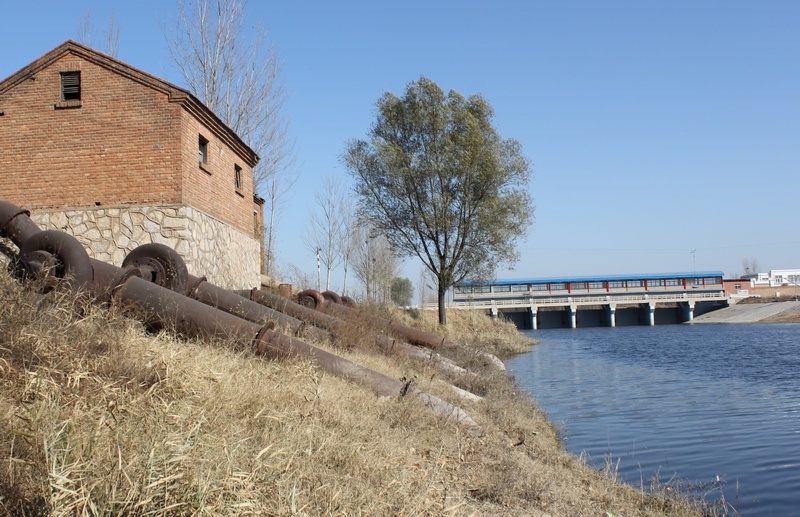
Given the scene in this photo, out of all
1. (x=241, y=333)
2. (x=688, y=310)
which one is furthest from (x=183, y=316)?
(x=688, y=310)

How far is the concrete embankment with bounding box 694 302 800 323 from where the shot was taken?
6550 cm

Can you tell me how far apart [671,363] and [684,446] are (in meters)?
16.0

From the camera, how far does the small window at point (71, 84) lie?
15188 mm

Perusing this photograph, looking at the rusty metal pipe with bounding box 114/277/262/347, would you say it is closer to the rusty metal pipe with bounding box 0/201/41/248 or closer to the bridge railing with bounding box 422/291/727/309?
the rusty metal pipe with bounding box 0/201/41/248

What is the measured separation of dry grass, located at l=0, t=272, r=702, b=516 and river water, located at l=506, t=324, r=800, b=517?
1832 millimetres

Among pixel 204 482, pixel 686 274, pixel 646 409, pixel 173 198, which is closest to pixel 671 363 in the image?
pixel 646 409

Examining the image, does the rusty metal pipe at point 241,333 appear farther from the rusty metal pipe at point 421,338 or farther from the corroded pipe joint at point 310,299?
the corroded pipe joint at point 310,299

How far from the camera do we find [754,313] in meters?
69.2

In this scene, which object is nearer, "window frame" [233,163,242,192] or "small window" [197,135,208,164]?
"small window" [197,135,208,164]

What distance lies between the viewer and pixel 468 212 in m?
37.2

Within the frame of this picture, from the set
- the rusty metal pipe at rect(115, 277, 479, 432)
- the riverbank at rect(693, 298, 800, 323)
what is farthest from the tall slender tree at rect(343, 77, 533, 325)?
the riverbank at rect(693, 298, 800, 323)

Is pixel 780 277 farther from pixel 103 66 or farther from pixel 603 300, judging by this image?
pixel 103 66

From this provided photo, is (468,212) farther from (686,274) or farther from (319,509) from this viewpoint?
(686,274)

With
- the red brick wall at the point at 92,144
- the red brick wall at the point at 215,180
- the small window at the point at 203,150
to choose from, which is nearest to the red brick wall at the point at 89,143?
the red brick wall at the point at 92,144
